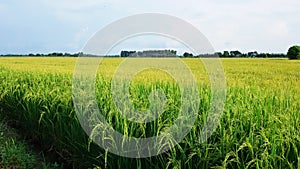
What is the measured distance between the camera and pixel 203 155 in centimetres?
264

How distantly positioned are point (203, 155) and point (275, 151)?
0.51 metres

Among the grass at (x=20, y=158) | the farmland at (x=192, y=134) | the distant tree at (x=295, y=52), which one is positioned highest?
the distant tree at (x=295, y=52)

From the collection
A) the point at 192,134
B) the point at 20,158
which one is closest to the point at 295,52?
the point at 20,158

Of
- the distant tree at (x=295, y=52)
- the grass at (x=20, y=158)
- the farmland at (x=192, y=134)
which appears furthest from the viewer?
the distant tree at (x=295, y=52)

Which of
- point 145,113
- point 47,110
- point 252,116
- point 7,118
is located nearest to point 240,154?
point 252,116

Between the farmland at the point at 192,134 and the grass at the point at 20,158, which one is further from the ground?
the farmland at the point at 192,134

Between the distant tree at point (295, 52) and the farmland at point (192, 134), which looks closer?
the farmland at point (192, 134)

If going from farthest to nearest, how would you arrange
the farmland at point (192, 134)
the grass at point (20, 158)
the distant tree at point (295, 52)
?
the distant tree at point (295, 52) → the grass at point (20, 158) → the farmland at point (192, 134)

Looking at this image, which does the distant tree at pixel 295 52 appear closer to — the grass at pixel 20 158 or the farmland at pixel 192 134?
the farmland at pixel 192 134

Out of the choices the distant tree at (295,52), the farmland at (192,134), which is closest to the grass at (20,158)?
the farmland at (192,134)

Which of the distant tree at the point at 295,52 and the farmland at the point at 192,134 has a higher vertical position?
the distant tree at the point at 295,52

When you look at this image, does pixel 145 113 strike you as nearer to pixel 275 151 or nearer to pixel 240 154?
pixel 240 154

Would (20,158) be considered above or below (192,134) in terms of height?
below

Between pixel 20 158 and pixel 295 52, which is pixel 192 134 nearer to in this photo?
pixel 20 158
